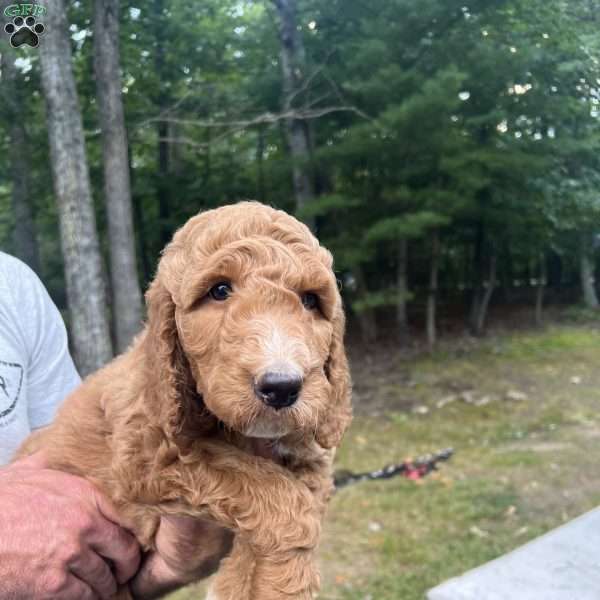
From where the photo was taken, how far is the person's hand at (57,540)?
6.40 feet

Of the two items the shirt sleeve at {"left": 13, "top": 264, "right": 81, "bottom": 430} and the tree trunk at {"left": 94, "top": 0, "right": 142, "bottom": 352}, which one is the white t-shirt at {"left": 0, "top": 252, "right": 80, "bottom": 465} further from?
the tree trunk at {"left": 94, "top": 0, "right": 142, "bottom": 352}

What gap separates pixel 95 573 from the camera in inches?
82.4

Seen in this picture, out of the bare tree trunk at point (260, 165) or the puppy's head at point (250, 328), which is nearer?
the puppy's head at point (250, 328)

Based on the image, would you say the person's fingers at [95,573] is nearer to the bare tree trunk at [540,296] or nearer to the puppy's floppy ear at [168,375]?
the puppy's floppy ear at [168,375]

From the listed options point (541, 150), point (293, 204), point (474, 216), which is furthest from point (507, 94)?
point (293, 204)

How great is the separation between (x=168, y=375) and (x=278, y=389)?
0.46 meters

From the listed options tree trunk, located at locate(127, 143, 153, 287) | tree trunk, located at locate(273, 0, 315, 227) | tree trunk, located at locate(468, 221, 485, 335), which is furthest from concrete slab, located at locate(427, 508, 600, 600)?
tree trunk, located at locate(468, 221, 485, 335)

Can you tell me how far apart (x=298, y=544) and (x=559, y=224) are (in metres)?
10.9

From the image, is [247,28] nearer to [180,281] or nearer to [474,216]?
[474,216]

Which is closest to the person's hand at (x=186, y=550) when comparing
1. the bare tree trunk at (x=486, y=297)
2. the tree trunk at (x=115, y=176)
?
the tree trunk at (x=115, y=176)

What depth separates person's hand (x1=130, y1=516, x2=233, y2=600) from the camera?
1954 mm

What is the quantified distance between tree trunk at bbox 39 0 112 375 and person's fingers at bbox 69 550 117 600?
6951 mm

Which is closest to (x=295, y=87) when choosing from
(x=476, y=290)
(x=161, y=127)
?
(x=161, y=127)

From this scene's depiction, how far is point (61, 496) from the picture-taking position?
2068 mm
